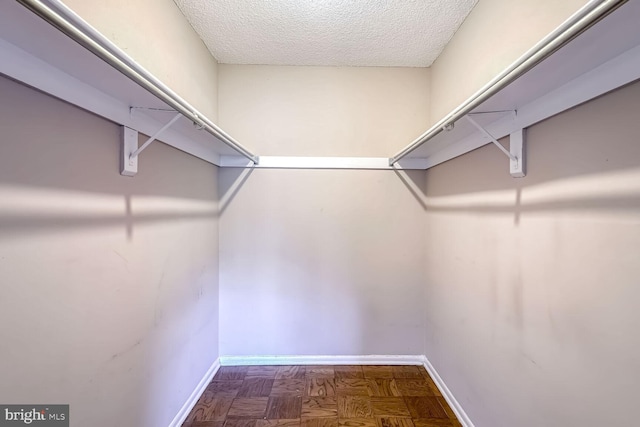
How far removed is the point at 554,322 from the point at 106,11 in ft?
6.63

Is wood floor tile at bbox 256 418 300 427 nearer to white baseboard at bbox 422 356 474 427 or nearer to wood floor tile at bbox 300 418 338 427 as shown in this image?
wood floor tile at bbox 300 418 338 427

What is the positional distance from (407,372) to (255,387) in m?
1.16

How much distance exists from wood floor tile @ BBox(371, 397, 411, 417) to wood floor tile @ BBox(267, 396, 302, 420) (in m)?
0.49

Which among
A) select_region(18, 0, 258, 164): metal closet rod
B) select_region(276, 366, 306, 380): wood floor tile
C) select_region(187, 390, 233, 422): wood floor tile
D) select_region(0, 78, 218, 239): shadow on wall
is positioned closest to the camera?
select_region(18, 0, 258, 164): metal closet rod

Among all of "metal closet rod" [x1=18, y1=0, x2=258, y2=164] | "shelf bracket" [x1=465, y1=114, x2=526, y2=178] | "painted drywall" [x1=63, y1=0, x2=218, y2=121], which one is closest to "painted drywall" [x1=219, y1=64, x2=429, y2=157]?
"painted drywall" [x1=63, y1=0, x2=218, y2=121]

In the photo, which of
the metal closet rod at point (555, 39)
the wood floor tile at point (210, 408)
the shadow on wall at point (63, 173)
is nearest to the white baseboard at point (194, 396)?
the wood floor tile at point (210, 408)

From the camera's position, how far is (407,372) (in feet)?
7.22

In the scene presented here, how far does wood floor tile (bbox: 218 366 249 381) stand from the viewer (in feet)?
6.95

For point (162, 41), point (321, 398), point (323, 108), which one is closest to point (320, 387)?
point (321, 398)

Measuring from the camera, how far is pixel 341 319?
7.57ft

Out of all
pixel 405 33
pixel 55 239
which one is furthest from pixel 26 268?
pixel 405 33

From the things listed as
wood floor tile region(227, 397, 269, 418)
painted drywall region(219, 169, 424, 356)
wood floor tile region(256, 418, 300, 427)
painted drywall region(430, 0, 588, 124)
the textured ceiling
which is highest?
the textured ceiling

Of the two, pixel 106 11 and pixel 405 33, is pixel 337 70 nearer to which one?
pixel 405 33

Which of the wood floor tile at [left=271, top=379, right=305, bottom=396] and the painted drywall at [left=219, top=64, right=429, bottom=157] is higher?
the painted drywall at [left=219, top=64, right=429, bottom=157]
